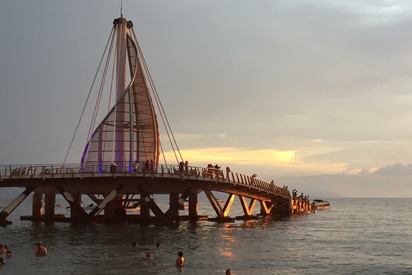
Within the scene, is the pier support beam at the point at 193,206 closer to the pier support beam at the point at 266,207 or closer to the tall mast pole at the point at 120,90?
the tall mast pole at the point at 120,90

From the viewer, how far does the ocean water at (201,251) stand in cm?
3041

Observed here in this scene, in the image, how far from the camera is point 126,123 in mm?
70500

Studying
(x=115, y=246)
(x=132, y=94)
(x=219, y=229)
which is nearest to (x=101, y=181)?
(x=219, y=229)

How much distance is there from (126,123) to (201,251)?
3598 cm

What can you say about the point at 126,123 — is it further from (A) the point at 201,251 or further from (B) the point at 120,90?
(A) the point at 201,251

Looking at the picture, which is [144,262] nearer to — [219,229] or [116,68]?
[219,229]

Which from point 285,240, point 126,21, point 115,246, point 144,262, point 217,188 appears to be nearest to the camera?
point 144,262

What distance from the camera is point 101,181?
5369cm

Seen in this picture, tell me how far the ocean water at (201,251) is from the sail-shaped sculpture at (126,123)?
14.3 meters

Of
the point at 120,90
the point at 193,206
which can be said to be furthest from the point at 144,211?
the point at 120,90

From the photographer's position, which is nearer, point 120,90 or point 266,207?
point 120,90

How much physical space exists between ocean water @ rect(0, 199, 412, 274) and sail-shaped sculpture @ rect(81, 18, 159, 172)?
14.3m

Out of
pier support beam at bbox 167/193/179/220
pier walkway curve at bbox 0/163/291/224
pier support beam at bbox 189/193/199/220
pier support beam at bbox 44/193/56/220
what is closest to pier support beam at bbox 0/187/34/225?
pier walkway curve at bbox 0/163/291/224

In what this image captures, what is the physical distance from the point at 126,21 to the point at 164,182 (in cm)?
2872
